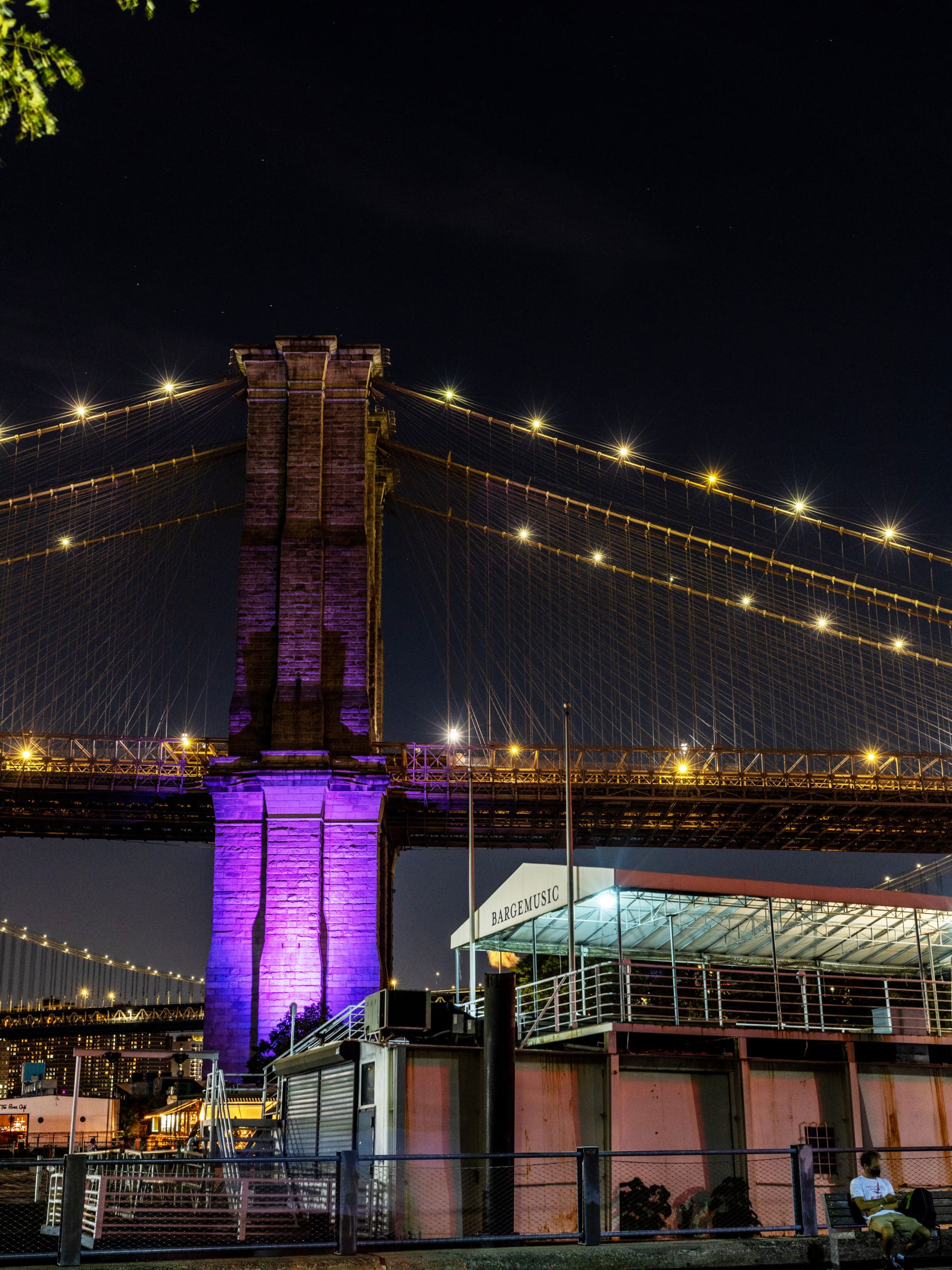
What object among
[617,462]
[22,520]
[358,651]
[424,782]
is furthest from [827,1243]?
[22,520]

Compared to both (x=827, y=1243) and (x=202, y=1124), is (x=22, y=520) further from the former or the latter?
(x=827, y=1243)

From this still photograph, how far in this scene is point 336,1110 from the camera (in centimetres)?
2200

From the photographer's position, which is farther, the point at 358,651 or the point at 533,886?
the point at 358,651

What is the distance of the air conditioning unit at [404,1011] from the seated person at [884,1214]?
6.81 metres

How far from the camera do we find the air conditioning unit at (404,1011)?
19.6m

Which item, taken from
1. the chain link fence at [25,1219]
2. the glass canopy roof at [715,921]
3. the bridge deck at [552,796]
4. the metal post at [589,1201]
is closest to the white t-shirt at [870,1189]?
the metal post at [589,1201]

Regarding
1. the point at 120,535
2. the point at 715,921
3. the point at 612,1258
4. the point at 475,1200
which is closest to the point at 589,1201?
the point at 612,1258

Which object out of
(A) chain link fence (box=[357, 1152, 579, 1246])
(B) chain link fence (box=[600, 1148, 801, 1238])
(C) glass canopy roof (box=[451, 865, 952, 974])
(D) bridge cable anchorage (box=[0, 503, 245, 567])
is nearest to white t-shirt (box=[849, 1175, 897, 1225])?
(B) chain link fence (box=[600, 1148, 801, 1238])

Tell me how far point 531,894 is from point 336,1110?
24.2 feet

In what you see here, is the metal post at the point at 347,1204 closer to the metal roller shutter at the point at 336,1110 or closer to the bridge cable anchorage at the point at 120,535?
the metal roller shutter at the point at 336,1110

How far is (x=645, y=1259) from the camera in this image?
13.1 metres

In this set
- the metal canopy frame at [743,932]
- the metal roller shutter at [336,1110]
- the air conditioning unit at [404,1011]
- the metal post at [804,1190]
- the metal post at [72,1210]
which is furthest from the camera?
the metal canopy frame at [743,932]

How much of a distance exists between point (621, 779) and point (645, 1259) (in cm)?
4443

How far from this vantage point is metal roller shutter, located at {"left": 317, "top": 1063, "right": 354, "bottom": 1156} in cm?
2116
